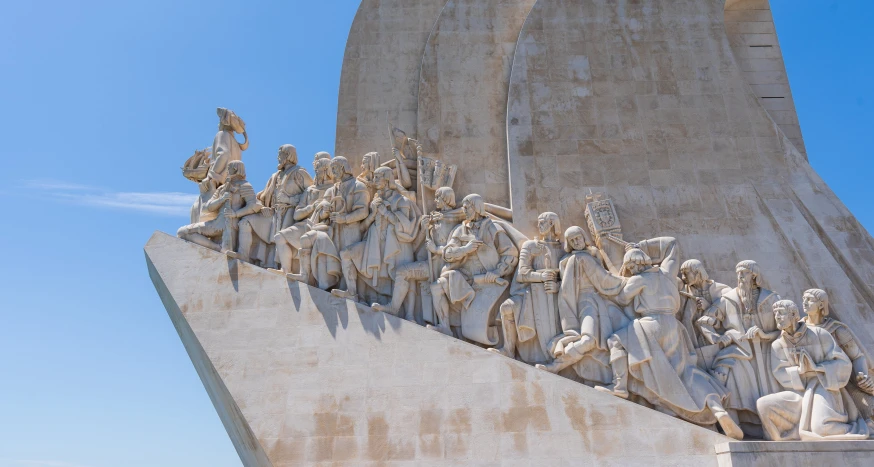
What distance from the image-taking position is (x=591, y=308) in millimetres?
7543

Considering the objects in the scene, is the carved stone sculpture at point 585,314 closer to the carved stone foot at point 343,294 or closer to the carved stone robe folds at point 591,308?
the carved stone robe folds at point 591,308

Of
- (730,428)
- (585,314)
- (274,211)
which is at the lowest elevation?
(730,428)

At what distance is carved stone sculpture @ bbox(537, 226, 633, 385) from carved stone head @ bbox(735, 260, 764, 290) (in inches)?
53.7

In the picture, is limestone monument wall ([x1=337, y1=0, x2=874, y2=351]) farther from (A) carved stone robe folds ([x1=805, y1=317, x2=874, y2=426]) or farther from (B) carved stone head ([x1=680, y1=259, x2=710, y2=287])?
(A) carved stone robe folds ([x1=805, y1=317, x2=874, y2=426])

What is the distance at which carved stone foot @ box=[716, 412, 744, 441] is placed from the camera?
670cm

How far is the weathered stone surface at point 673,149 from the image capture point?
8328mm

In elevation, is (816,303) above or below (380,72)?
below

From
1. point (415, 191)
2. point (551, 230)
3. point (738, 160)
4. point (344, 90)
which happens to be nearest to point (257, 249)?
point (415, 191)

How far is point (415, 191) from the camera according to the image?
29.7 feet

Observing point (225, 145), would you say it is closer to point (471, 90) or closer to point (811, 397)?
point (471, 90)

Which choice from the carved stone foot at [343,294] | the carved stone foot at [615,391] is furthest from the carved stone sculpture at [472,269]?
the carved stone foot at [615,391]

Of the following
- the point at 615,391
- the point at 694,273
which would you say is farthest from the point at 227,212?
the point at 694,273

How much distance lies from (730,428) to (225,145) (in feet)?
24.9

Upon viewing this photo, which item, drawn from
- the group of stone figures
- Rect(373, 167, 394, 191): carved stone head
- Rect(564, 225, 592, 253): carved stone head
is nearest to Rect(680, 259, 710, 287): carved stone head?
the group of stone figures
